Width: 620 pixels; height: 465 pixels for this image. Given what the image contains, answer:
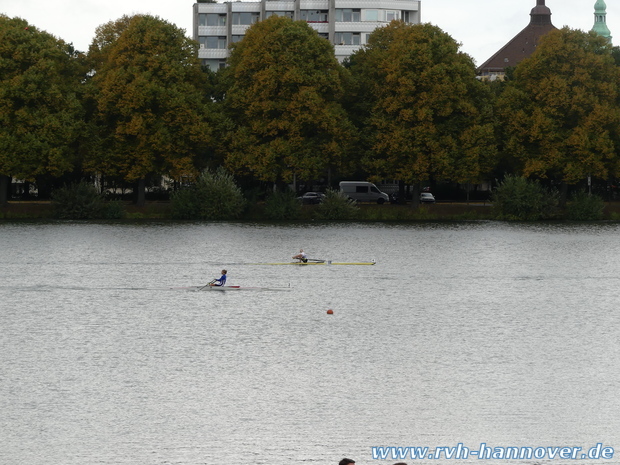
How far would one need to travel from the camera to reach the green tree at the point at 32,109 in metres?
117

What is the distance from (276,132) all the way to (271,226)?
11350mm

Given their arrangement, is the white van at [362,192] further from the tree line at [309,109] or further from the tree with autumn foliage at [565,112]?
the tree with autumn foliage at [565,112]

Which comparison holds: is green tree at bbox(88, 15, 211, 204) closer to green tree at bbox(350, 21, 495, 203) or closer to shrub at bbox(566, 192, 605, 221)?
green tree at bbox(350, 21, 495, 203)

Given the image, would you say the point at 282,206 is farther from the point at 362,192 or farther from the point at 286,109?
the point at 362,192

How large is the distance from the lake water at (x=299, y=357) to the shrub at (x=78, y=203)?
31.7m

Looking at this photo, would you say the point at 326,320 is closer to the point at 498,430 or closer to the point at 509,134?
the point at 498,430

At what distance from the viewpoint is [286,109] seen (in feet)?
407

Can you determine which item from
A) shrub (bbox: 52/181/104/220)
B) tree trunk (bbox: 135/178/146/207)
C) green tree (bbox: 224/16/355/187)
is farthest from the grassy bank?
green tree (bbox: 224/16/355/187)

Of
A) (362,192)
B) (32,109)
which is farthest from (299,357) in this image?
(362,192)

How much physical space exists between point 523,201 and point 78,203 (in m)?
48.8

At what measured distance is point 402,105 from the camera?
125 meters

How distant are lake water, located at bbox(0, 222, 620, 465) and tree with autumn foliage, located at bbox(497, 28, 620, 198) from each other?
1433 inches

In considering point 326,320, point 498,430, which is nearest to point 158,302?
point 326,320

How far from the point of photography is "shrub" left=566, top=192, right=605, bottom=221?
123500mm
